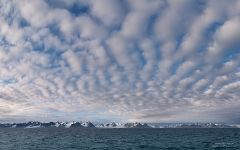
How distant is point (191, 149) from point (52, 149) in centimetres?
4211

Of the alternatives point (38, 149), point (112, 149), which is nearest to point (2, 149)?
point (38, 149)

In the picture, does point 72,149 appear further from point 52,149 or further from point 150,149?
point 150,149

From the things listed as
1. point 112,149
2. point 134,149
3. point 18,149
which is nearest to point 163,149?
point 134,149

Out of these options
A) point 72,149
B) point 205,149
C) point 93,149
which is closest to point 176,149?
point 205,149

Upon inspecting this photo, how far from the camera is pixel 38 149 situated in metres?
76.4

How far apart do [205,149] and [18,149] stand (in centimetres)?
5717

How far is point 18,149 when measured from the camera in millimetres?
76750

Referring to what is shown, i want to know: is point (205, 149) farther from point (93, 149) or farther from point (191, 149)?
point (93, 149)

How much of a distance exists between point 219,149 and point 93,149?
38955mm

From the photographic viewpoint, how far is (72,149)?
7669 cm

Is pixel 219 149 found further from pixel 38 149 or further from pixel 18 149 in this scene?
pixel 18 149

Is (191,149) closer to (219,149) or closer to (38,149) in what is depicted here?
(219,149)

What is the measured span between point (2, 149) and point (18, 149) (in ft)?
18.9

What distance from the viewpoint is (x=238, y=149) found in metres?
78.2
